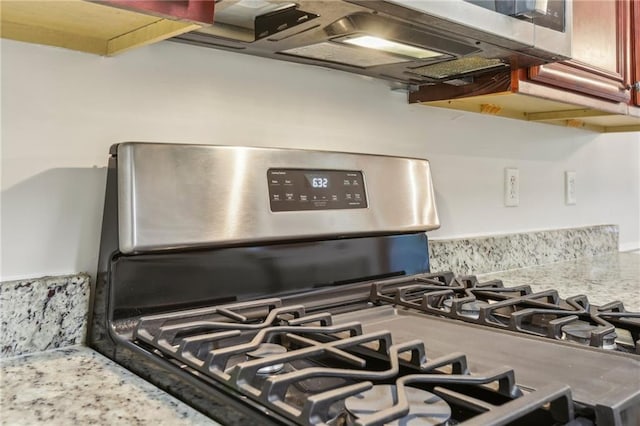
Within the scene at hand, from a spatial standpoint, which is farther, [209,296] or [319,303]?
[319,303]

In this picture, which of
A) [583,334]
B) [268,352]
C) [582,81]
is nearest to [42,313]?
[268,352]

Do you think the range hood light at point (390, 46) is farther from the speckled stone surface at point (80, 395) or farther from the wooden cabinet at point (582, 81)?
the speckled stone surface at point (80, 395)

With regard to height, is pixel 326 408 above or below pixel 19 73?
below

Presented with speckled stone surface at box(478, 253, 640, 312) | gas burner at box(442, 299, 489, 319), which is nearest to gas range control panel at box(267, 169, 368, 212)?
gas burner at box(442, 299, 489, 319)

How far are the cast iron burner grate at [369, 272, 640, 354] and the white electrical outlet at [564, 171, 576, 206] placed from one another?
0.92 metres

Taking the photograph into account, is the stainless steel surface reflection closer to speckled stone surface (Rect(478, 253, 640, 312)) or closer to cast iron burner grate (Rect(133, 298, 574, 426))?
cast iron burner grate (Rect(133, 298, 574, 426))

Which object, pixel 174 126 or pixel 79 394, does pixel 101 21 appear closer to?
pixel 174 126

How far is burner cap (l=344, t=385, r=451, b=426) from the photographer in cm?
49

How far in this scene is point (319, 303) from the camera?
0.94 metres

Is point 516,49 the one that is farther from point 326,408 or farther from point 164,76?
point 326,408

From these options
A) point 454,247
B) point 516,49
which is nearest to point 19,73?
point 516,49

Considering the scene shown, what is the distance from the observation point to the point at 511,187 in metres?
1.56

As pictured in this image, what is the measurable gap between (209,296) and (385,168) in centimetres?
43

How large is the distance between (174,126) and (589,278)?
1.12 m
